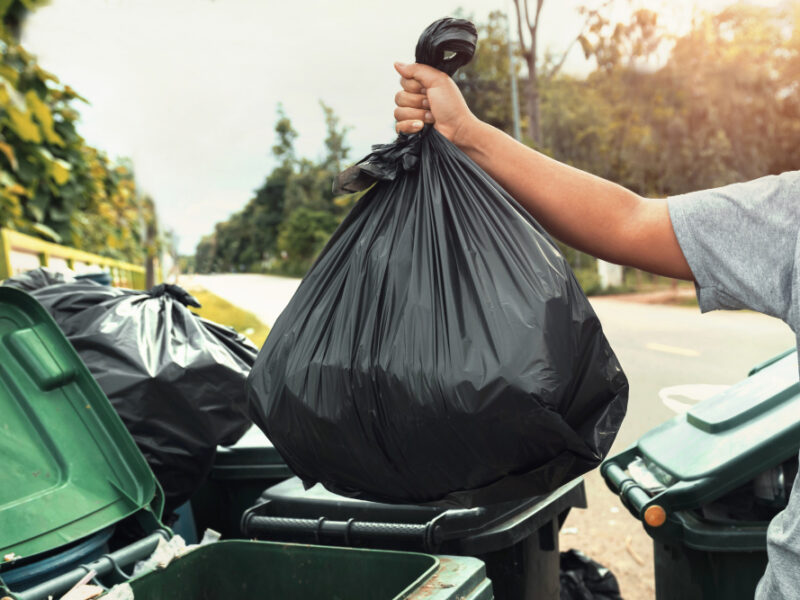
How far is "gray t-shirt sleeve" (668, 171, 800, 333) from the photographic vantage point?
1140mm

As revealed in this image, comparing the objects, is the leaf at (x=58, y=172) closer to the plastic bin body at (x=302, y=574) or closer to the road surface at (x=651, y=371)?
the road surface at (x=651, y=371)

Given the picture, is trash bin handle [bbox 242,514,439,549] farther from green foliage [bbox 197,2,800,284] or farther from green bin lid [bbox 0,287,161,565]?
A: green foliage [bbox 197,2,800,284]

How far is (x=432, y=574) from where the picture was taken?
4.35 ft

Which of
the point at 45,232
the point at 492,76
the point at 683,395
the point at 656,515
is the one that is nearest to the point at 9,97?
the point at 45,232

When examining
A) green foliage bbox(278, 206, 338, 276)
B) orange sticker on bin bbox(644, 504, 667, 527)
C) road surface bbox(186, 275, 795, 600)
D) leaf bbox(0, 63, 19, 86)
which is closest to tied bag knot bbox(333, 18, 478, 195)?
orange sticker on bin bbox(644, 504, 667, 527)

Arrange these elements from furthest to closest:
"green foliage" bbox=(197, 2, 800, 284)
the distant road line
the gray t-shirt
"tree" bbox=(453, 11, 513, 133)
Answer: "tree" bbox=(453, 11, 513, 133)
"green foliage" bbox=(197, 2, 800, 284)
the distant road line
the gray t-shirt

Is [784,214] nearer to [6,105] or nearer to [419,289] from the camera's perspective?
[419,289]

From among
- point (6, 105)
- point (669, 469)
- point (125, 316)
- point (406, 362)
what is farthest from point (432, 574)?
point (6, 105)

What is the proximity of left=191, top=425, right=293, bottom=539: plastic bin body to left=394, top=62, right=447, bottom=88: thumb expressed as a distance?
54.1 inches

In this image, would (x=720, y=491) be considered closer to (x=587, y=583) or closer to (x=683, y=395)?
(x=587, y=583)

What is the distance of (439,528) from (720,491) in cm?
70

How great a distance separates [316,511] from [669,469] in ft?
3.09

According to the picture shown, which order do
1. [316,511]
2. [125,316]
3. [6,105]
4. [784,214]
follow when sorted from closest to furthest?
[784,214], [316,511], [125,316], [6,105]

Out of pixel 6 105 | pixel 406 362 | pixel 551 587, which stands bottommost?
pixel 551 587
